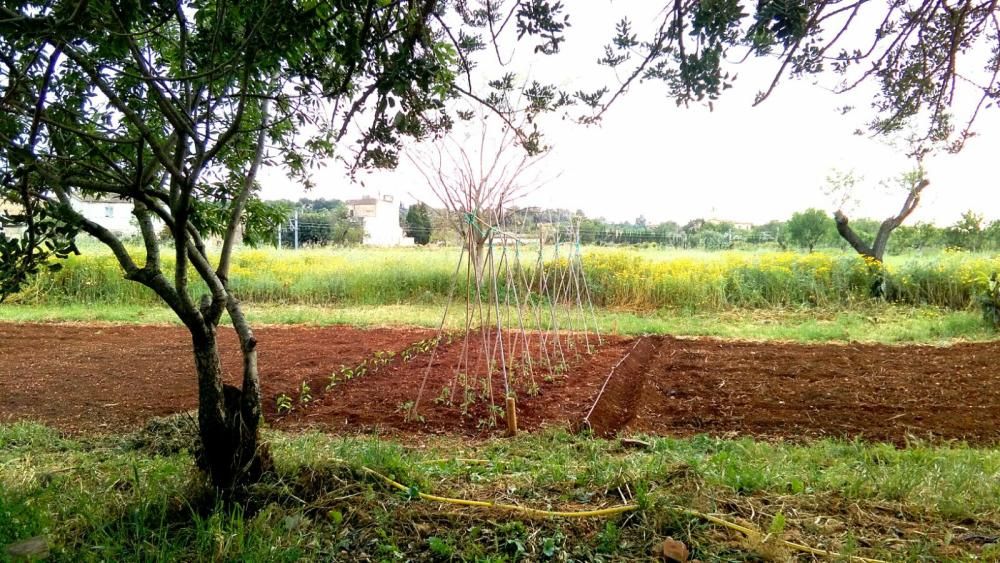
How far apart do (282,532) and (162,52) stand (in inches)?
91.8

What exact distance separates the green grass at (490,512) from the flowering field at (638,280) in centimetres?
739

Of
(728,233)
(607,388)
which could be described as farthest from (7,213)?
(728,233)

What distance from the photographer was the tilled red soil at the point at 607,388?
399 centimetres

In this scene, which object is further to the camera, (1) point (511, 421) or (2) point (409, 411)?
(2) point (409, 411)

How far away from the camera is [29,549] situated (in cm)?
198

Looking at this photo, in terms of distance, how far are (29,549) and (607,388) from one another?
385cm

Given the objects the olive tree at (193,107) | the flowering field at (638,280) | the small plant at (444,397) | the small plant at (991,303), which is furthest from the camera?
the flowering field at (638,280)

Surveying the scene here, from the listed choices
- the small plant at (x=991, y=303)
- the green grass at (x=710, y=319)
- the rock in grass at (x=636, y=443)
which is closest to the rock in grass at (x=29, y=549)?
the rock in grass at (x=636, y=443)

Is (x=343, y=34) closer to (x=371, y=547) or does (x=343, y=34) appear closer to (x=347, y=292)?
(x=371, y=547)

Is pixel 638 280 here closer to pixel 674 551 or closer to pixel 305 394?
pixel 305 394

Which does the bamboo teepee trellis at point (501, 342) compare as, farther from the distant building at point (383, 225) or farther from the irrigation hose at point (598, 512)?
the distant building at point (383, 225)

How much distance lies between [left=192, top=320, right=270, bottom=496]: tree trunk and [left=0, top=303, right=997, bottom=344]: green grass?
6293mm

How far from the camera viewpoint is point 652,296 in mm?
10375

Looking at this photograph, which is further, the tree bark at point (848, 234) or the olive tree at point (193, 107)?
the tree bark at point (848, 234)
